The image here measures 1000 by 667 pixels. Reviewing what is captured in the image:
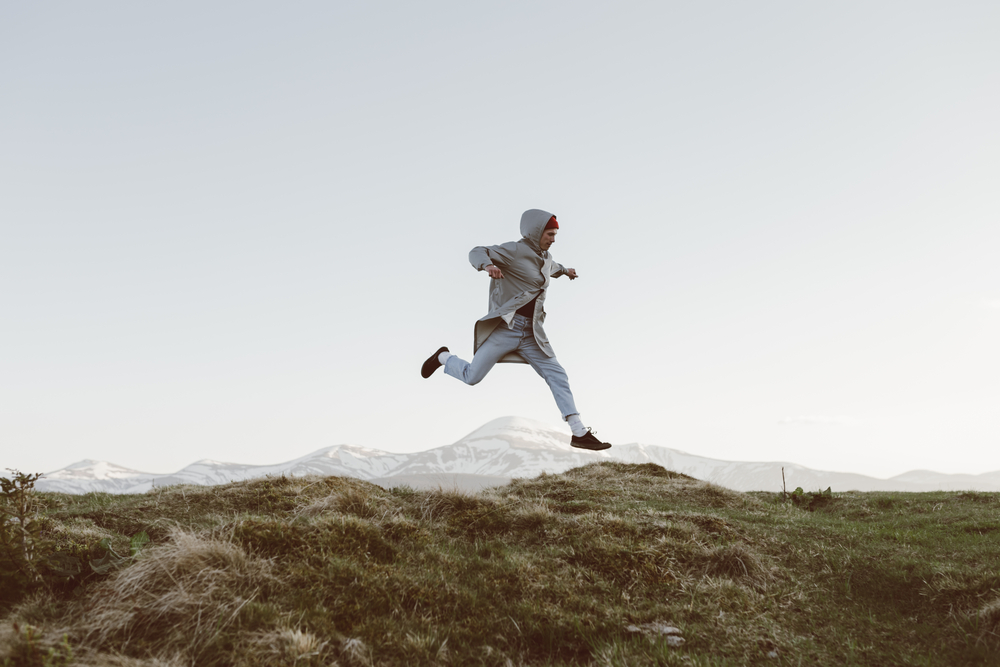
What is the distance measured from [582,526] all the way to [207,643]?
4515mm

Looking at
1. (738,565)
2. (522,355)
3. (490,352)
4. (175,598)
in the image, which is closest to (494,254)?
(490,352)

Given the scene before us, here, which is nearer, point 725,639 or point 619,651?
point 619,651

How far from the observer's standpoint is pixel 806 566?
23.1ft

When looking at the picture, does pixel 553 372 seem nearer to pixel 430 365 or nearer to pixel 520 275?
pixel 520 275

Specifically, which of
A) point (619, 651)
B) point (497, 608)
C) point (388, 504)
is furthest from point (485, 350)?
point (619, 651)

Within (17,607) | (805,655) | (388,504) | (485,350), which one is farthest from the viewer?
(485,350)

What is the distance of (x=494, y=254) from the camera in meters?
9.55

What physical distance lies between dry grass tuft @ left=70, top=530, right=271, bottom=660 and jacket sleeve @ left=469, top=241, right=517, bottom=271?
5.28 m

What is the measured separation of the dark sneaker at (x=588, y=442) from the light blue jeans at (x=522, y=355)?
42cm

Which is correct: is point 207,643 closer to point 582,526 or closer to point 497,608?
point 497,608

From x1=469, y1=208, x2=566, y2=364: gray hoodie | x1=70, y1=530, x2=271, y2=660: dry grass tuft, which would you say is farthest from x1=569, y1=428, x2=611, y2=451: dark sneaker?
x1=70, y1=530, x2=271, y2=660: dry grass tuft

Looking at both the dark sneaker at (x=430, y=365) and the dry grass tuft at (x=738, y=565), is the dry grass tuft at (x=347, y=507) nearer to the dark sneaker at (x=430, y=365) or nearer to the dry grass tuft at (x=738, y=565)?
the dark sneaker at (x=430, y=365)

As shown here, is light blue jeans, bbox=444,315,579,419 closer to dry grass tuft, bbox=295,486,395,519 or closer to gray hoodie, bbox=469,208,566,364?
gray hoodie, bbox=469,208,566,364

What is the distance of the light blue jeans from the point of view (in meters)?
9.80
